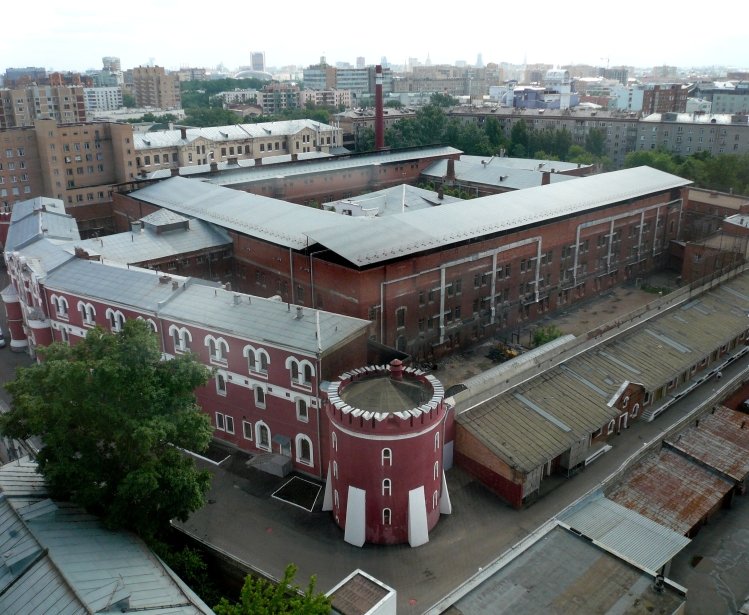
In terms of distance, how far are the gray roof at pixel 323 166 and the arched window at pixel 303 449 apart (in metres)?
43.5

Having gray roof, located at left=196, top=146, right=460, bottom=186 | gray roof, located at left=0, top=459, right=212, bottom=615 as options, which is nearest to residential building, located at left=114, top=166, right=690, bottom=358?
gray roof, located at left=196, top=146, right=460, bottom=186

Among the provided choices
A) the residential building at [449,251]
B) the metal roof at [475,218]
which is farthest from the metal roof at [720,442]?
the metal roof at [475,218]

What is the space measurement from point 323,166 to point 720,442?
58693mm

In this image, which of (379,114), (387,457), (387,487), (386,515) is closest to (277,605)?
(387,457)

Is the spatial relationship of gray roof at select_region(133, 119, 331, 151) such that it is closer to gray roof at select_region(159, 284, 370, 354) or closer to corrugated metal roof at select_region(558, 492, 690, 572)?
gray roof at select_region(159, 284, 370, 354)

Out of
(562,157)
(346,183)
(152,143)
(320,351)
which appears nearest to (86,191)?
(152,143)

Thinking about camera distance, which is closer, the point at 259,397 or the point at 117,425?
the point at 117,425

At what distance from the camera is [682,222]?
→ 7206cm

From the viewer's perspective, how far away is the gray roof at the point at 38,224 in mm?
52250

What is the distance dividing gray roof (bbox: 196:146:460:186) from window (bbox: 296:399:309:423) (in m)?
43.2

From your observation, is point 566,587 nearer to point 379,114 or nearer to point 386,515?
point 386,515

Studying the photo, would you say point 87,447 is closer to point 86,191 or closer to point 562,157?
point 86,191

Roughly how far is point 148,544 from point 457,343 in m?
30.1

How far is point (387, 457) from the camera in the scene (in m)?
27.7
